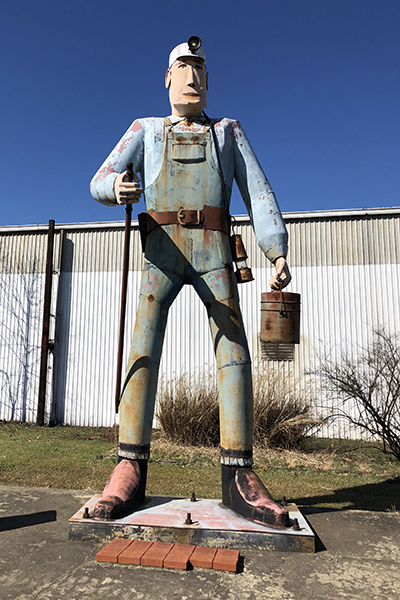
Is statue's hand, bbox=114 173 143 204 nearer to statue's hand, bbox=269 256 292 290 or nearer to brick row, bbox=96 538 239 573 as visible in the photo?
statue's hand, bbox=269 256 292 290

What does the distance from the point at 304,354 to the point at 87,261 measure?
4943 mm

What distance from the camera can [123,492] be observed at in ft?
7.28

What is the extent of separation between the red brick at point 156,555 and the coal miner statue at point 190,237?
16.4 inches

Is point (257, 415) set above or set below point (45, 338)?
below

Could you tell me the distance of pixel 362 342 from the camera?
336 inches

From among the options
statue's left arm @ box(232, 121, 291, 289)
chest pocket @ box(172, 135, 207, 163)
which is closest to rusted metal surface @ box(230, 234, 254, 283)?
statue's left arm @ box(232, 121, 291, 289)

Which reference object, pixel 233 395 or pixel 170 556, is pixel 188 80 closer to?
pixel 233 395

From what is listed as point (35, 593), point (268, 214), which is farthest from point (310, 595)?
point (268, 214)

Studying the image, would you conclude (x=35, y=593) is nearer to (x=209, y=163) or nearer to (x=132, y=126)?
(x=209, y=163)

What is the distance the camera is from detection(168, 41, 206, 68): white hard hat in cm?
268

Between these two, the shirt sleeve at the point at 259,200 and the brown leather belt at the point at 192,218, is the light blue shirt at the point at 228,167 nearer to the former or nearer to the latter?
the shirt sleeve at the point at 259,200

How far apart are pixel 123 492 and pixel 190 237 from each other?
4.51ft

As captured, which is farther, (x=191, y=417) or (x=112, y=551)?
(x=191, y=417)

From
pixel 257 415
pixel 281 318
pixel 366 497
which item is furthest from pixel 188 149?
pixel 257 415
